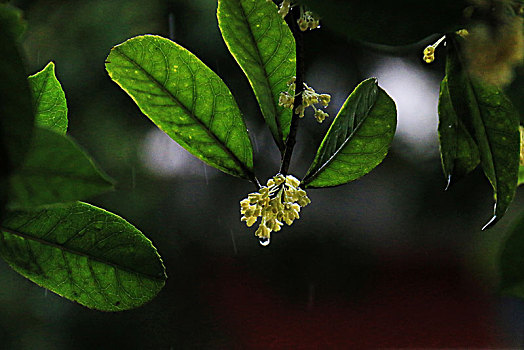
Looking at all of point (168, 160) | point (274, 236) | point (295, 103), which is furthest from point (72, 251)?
point (274, 236)

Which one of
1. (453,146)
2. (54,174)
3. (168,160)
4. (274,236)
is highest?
(168,160)

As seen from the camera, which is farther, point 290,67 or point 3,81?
point 290,67

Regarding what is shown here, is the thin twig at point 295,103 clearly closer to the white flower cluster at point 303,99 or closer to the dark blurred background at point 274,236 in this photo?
the white flower cluster at point 303,99

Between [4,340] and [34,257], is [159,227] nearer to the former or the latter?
[4,340]

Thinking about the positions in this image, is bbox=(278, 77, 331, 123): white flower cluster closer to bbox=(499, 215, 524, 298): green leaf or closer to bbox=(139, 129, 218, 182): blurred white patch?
bbox=(499, 215, 524, 298): green leaf

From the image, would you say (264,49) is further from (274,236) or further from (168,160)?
(274,236)

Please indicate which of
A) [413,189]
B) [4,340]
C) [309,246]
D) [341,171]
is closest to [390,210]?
[413,189]
